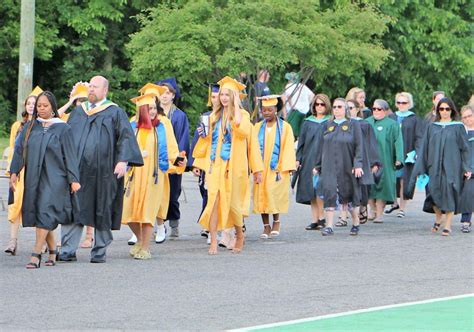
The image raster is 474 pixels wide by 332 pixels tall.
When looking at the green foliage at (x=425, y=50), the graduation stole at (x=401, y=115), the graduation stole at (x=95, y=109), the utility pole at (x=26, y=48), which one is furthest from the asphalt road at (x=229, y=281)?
the green foliage at (x=425, y=50)

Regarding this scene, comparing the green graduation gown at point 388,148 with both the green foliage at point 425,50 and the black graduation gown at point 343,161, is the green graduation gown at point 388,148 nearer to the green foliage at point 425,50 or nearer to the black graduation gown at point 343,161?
the black graduation gown at point 343,161

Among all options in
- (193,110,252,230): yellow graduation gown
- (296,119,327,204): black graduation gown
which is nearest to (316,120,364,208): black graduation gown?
(296,119,327,204): black graduation gown

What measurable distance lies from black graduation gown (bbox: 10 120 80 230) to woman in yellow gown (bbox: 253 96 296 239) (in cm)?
405

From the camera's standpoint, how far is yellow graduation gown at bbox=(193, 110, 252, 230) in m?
15.5

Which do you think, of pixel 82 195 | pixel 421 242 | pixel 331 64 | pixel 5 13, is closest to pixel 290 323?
pixel 82 195

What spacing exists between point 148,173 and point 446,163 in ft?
16.3

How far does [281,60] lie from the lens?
100ft

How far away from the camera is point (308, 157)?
62.5 feet

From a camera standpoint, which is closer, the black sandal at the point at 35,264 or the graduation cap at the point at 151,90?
the black sandal at the point at 35,264

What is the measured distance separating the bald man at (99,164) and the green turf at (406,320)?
396 centimetres

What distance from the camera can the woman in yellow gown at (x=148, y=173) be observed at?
49.0 ft

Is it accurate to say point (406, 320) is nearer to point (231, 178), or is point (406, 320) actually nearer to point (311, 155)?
point (231, 178)

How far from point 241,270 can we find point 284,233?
4.36 metres

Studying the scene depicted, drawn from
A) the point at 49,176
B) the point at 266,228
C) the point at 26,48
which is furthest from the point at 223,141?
the point at 26,48
